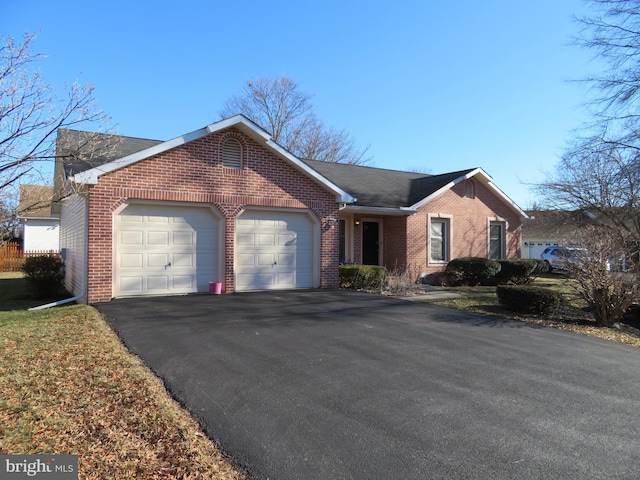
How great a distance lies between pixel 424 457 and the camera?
3.46 m

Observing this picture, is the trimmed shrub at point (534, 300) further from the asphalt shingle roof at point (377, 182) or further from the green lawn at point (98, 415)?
the green lawn at point (98, 415)

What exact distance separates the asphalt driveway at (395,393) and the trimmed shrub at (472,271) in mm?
8216

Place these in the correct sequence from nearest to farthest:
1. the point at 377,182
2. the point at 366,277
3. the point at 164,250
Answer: the point at 164,250 → the point at 366,277 → the point at 377,182

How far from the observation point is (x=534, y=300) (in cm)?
1026

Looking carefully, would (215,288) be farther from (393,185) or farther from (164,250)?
(393,185)

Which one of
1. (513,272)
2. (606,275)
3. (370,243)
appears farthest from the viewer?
(370,243)

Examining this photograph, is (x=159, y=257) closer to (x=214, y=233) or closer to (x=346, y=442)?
(x=214, y=233)

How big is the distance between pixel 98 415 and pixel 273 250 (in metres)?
8.73

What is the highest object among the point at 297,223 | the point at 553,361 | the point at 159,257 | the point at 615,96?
the point at 615,96

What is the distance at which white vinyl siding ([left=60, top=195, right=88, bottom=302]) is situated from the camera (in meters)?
10.5

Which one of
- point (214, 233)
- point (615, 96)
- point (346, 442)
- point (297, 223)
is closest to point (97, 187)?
point (214, 233)

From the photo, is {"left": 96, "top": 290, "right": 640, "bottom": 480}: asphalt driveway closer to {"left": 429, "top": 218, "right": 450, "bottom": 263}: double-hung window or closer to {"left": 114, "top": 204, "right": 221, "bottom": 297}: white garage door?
{"left": 114, "top": 204, "right": 221, "bottom": 297}: white garage door

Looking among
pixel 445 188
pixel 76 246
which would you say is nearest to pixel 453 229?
pixel 445 188

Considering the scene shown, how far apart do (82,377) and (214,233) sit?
693cm
